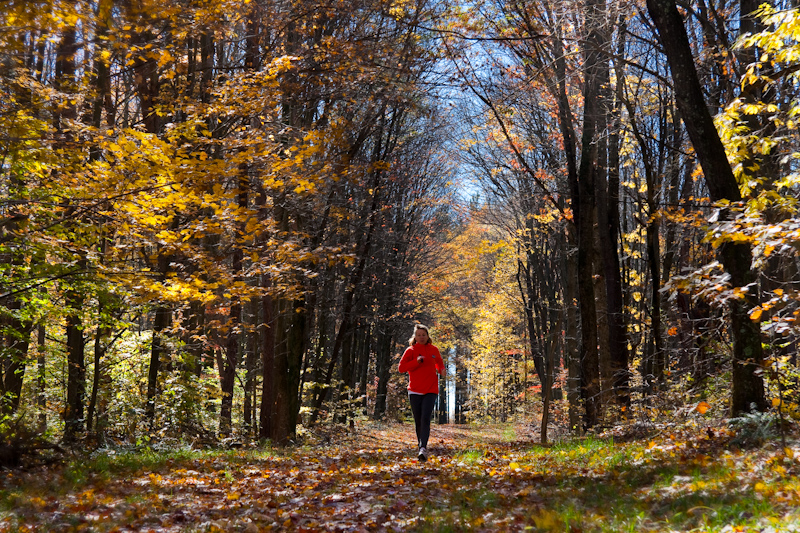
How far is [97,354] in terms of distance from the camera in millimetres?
10461

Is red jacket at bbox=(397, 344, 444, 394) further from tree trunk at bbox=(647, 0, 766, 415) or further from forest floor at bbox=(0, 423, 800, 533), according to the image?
tree trunk at bbox=(647, 0, 766, 415)

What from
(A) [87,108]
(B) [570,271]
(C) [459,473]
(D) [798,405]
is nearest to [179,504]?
(C) [459,473]

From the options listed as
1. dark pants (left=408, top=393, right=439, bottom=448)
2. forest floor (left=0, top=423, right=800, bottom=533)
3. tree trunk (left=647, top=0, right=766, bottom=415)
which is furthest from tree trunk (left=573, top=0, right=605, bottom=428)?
tree trunk (left=647, top=0, right=766, bottom=415)

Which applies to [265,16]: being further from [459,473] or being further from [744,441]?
[744,441]

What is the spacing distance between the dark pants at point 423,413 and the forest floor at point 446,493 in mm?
535

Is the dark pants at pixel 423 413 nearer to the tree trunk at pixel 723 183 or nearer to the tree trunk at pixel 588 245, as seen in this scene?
the tree trunk at pixel 588 245

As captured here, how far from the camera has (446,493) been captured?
5695 mm

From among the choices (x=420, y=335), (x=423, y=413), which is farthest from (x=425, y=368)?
(x=423, y=413)

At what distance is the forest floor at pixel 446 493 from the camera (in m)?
4.12

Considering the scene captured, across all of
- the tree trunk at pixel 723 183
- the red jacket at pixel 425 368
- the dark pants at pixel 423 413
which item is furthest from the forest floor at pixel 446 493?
the red jacket at pixel 425 368

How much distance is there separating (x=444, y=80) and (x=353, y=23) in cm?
251

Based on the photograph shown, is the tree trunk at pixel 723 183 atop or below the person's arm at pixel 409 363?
atop

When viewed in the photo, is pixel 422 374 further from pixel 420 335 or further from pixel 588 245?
pixel 588 245

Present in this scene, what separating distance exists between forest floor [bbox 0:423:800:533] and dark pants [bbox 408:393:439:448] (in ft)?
1.76
